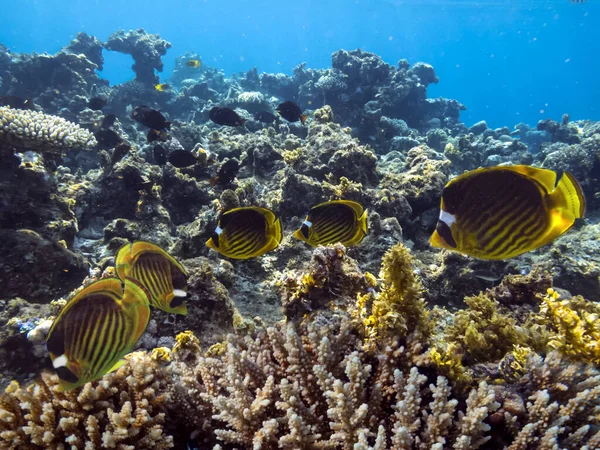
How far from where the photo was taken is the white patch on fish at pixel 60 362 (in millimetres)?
1459

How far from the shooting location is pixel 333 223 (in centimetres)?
281

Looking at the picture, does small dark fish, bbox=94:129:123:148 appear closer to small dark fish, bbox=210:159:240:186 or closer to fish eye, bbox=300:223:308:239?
small dark fish, bbox=210:159:240:186

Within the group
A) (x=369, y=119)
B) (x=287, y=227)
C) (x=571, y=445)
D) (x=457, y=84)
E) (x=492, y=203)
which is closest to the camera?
(x=492, y=203)

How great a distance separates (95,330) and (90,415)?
758mm

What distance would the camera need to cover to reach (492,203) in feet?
4.88

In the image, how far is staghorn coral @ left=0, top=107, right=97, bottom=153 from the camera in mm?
5188

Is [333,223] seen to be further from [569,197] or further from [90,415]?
[90,415]

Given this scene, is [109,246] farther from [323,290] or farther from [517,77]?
[517,77]

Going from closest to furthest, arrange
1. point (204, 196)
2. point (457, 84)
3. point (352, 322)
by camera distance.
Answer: point (352, 322) < point (204, 196) < point (457, 84)

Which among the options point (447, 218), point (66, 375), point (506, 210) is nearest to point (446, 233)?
point (447, 218)

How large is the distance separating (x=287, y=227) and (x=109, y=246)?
2935 millimetres

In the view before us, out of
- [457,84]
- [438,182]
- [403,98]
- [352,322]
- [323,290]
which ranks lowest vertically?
[352,322]

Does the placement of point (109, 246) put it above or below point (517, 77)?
below

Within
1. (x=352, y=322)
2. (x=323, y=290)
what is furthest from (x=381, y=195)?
(x=352, y=322)
